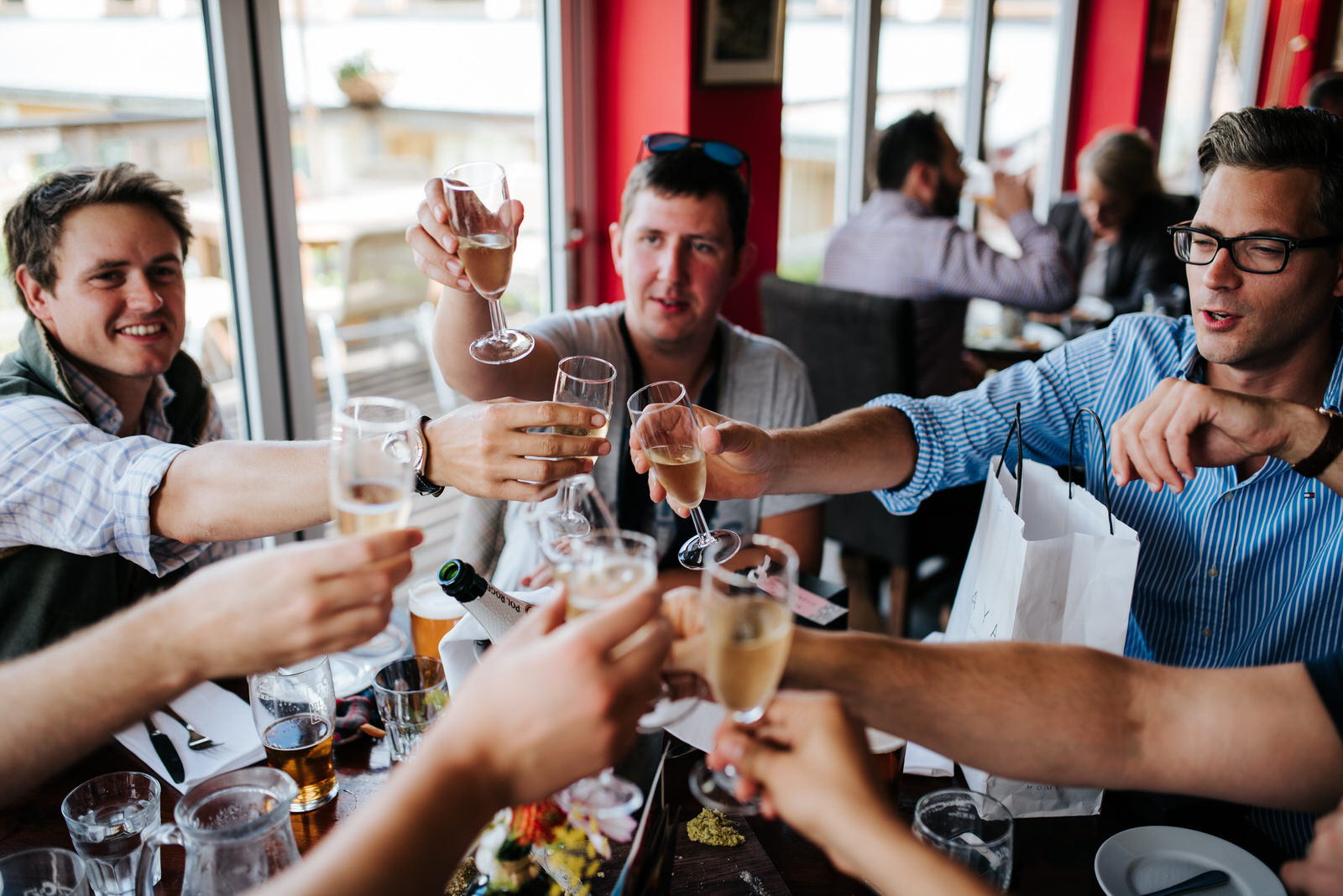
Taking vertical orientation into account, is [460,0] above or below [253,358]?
above

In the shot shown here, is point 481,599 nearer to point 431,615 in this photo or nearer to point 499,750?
point 431,615

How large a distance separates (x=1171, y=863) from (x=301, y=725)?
3.69ft

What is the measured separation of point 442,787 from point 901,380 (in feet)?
7.88

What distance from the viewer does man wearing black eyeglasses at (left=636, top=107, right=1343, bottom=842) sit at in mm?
1426

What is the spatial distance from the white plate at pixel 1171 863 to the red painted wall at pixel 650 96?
7.69ft

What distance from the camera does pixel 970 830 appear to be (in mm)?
1104

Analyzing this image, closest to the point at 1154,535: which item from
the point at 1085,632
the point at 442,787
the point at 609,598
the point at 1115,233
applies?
the point at 1085,632

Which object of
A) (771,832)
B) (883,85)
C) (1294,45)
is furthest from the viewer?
(1294,45)

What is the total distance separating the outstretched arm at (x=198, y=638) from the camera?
34.3 inches

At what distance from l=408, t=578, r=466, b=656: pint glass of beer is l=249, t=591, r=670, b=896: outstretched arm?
0.68 metres

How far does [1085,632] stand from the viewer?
131 cm

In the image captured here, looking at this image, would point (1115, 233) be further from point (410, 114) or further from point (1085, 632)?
point (1085, 632)

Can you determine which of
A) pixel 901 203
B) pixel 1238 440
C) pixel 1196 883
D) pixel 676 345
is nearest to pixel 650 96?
pixel 901 203

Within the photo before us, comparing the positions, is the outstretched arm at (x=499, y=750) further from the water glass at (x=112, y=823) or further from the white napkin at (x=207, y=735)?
the white napkin at (x=207, y=735)
